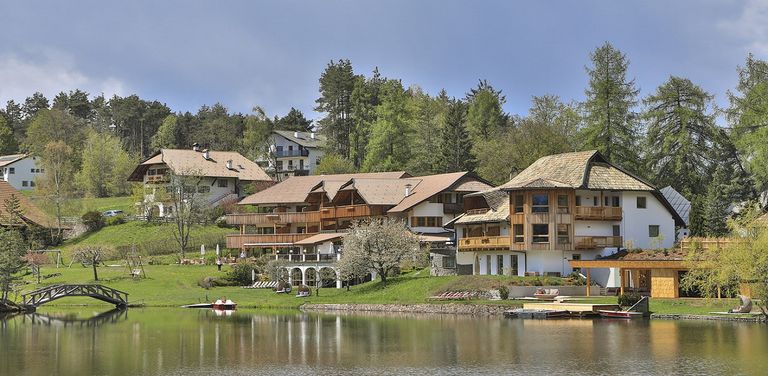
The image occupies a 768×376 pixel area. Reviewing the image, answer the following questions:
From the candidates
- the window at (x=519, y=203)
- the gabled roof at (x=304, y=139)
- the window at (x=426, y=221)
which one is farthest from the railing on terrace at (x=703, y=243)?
the gabled roof at (x=304, y=139)

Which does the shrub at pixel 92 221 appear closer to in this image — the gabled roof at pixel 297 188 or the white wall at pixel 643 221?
the gabled roof at pixel 297 188

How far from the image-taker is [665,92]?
3974 inches

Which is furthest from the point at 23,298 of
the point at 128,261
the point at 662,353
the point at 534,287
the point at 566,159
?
the point at 662,353

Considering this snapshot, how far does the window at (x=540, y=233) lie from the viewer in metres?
79.4

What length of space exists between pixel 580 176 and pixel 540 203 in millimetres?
3937

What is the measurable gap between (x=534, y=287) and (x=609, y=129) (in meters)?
30.1

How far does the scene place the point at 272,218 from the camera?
107m

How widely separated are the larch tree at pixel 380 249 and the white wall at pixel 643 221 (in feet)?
A: 56.0

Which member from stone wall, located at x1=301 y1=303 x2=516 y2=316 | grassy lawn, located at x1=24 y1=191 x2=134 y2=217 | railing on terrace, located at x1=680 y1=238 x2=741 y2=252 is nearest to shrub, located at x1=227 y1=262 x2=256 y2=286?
stone wall, located at x1=301 y1=303 x2=516 y2=316

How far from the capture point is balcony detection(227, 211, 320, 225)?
4124 inches

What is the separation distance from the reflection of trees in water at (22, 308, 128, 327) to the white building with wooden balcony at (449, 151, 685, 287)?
92.0ft

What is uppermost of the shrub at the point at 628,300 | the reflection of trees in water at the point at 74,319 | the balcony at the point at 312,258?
the balcony at the point at 312,258

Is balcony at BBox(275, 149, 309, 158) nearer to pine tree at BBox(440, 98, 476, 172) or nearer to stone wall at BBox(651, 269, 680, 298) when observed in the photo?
pine tree at BBox(440, 98, 476, 172)

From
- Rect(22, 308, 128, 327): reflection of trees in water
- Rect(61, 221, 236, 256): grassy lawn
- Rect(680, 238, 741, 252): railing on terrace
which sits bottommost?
Rect(22, 308, 128, 327): reflection of trees in water
